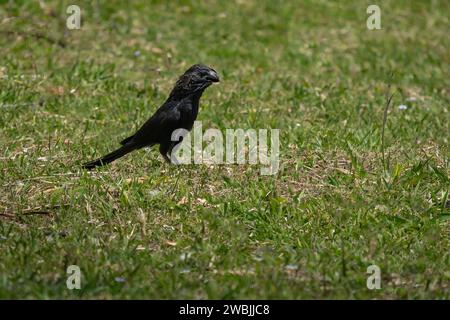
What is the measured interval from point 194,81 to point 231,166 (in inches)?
29.3

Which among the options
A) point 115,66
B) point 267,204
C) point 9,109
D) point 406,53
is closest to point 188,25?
point 115,66

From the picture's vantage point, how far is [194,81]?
22.3ft

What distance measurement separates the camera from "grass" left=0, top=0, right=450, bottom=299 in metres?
5.02

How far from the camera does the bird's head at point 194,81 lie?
22.1 feet
